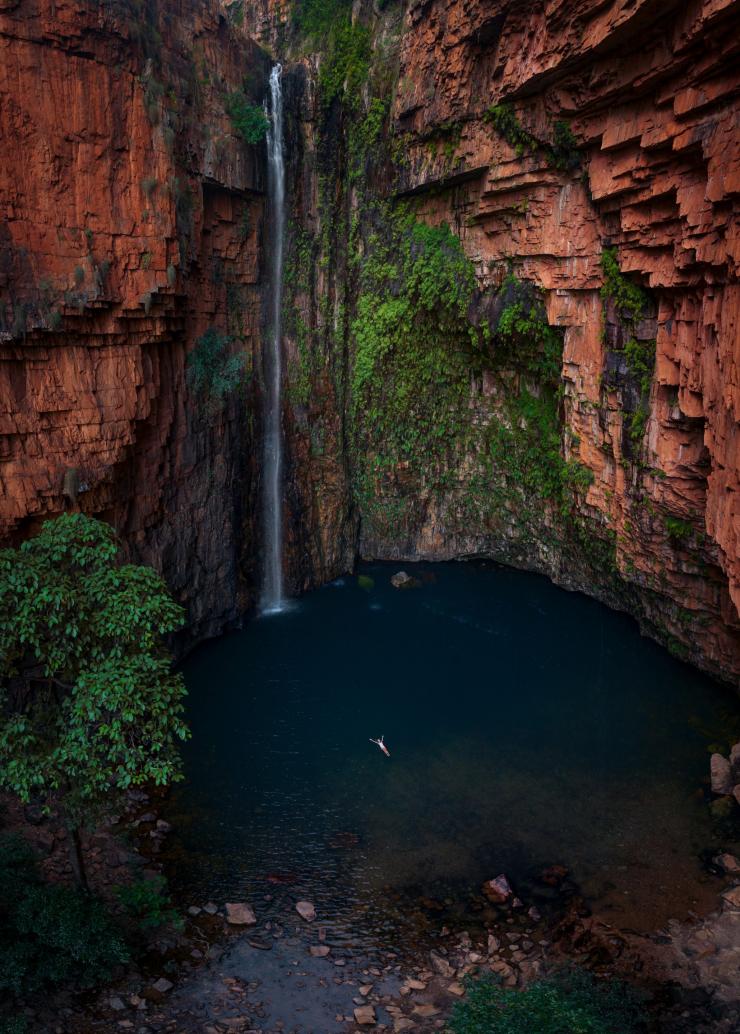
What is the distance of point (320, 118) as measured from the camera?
1892cm

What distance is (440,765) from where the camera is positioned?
13.7 m

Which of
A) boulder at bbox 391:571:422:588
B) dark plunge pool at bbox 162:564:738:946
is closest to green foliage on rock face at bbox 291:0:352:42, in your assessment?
boulder at bbox 391:571:422:588

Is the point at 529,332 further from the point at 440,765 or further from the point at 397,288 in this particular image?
the point at 440,765

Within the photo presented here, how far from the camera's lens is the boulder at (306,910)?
34.5 ft

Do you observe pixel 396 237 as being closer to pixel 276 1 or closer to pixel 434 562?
pixel 276 1

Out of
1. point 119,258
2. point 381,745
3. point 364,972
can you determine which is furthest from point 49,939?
point 119,258

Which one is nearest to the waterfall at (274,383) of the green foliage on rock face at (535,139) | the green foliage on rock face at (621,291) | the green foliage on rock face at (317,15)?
the green foliage on rock face at (317,15)

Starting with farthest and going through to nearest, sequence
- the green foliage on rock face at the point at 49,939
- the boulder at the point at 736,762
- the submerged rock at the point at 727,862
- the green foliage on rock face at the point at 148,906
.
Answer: the boulder at the point at 736,762
the submerged rock at the point at 727,862
the green foliage on rock face at the point at 148,906
the green foliage on rock face at the point at 49,939

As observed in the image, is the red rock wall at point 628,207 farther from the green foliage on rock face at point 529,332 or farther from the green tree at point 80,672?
the green tree at point 80,672

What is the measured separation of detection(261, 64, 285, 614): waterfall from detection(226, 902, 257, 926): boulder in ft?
32.8

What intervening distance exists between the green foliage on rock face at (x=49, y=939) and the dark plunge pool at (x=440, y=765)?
221 cm

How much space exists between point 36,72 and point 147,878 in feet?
42.9

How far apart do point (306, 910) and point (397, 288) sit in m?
15.3

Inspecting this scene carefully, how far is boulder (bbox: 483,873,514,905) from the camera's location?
10.8 metres
